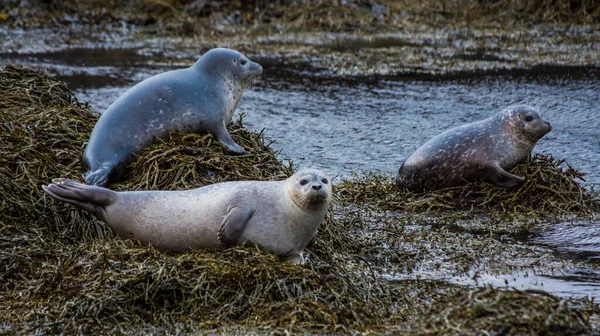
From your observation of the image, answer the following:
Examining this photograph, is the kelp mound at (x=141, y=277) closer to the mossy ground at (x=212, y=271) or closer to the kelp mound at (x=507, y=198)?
the mossy ground at (x=212, y=271)

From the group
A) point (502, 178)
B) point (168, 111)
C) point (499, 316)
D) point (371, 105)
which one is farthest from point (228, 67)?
point (371, 105)

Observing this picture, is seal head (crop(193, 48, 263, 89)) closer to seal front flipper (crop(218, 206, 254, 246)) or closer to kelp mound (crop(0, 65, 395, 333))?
kelp mound (crop(0, 65, 395, 333))

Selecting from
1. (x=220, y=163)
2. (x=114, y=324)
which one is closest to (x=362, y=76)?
(x=220, y=163)

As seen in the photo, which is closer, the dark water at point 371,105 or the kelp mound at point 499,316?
the kelp mound at point 499,316

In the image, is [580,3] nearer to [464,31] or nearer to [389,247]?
[464,31]

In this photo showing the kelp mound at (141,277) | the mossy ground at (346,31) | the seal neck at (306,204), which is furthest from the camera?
the mossy ground at (346,31)

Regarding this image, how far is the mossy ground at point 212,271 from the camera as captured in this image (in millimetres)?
4352

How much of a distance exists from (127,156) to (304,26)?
37.3 feet

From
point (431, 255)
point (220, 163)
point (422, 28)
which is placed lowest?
point (422, 28)

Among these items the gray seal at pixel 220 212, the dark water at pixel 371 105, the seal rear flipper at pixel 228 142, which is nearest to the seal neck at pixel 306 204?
the gray seal at pixel 220 212

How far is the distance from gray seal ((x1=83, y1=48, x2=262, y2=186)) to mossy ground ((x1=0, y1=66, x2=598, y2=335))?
0.40ft

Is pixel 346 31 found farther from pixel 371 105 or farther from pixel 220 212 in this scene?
pixel 220 212

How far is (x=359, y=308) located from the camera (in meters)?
4.59

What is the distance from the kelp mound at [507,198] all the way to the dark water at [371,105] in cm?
83
